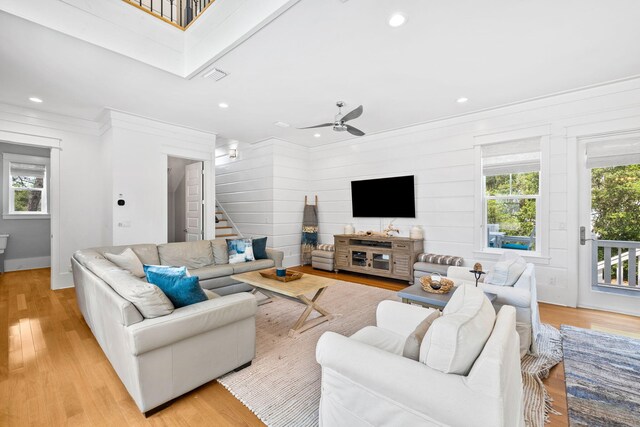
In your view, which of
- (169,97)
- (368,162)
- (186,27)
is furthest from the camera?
(368,162)

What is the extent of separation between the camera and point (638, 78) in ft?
10.9

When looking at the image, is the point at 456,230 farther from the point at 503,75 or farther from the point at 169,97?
the point at 169,97

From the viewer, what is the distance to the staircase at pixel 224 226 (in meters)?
6.80

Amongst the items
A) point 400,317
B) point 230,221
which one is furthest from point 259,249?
point 230,221

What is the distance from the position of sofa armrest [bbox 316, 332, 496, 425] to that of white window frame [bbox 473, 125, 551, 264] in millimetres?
3859

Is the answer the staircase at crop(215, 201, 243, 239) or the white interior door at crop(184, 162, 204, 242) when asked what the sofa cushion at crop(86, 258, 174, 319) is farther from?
the staircase at crop(215, 201, 243, 239)

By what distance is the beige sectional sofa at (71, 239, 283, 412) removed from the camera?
5.64 ft

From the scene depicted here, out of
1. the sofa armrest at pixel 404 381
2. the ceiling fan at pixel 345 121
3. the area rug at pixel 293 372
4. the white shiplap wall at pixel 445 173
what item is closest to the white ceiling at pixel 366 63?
the ceiling fan at pixel 345 121

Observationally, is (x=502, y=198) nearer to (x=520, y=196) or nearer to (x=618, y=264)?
(x=520, y=196)

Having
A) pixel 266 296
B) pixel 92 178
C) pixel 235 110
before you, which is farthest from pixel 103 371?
pixel 92 178

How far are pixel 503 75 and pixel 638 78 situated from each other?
5.33 ft

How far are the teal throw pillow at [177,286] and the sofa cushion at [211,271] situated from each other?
64.2 inches

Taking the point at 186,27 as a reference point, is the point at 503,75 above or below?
below

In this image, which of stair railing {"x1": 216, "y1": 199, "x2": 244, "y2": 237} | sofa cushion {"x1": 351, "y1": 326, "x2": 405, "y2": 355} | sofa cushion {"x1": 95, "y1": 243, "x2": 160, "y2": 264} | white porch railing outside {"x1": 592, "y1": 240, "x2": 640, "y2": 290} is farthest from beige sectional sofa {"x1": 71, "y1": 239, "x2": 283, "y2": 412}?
white porch railing outside {"x1": 592, "y1": 240, "x2": 640, "y2": 290}
